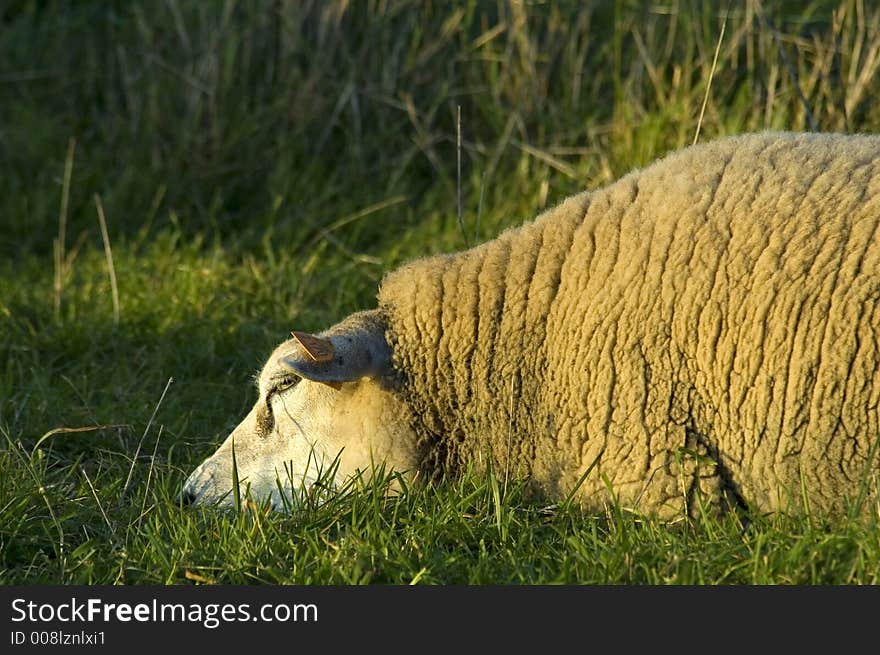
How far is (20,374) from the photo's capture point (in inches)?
213

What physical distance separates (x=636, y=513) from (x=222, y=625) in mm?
1146

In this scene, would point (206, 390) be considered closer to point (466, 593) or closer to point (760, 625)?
point (466, 593)

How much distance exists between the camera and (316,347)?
12.1 feet

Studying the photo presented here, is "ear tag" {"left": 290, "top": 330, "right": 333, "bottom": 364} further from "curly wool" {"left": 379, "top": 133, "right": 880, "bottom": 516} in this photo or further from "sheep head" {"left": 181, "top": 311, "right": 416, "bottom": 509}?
"curly wool" {"left": 379, "top": 133, "right": 880, "bottom": 516}

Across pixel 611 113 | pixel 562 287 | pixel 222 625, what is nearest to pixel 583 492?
pixel 562 287

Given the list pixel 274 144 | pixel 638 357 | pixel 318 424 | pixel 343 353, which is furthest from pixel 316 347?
pixel 274 144

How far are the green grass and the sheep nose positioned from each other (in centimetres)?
49

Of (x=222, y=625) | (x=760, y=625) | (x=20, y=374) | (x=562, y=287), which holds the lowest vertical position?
(x=20, y=374)

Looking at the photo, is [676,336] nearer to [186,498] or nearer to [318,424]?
[318,424]

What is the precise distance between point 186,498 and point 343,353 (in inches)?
30.2

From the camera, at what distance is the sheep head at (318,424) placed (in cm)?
380

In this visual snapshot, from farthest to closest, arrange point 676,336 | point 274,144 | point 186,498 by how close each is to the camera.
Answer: point 274,144, point 186,498, point 676,336

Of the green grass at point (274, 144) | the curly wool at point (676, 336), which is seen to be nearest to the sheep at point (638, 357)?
the curly wool at point (676, 336)

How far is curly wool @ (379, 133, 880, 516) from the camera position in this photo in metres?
3.49
